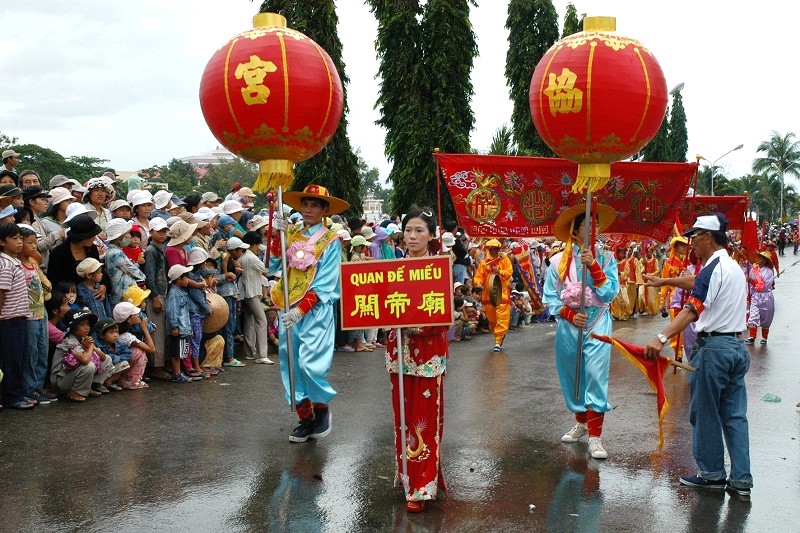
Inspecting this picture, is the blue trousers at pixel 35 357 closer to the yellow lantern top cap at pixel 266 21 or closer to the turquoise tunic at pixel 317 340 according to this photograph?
the turquoise tunic at pixel 317 340

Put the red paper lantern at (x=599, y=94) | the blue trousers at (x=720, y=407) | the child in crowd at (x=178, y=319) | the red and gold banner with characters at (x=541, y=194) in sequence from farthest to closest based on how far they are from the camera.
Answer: the child in crowd at (x=178, y=319)
the red and gold banner with characters at (x=541, y=194)
the red paper lantern at (x=599, y=94)
the blue trousers at (x=720, y=407)

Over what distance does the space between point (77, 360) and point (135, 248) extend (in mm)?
1689

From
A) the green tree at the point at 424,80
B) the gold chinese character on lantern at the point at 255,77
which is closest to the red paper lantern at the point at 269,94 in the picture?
the gold chinese character on lantern at the point at 255,77

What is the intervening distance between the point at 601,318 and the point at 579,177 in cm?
115

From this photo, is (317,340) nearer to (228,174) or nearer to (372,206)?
(228,174)

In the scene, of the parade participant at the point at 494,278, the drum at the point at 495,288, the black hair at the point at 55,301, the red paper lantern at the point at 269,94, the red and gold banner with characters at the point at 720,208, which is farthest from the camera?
the drum at the point at 495,288

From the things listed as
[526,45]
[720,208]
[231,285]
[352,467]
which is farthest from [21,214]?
[526,45]

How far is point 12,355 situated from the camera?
7.34m

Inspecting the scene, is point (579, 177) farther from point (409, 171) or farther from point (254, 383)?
point (409, 171)

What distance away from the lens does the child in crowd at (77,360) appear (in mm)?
7727

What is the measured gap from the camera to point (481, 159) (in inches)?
335

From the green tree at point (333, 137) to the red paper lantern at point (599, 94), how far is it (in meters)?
13.9

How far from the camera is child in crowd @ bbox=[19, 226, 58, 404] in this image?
7.47m

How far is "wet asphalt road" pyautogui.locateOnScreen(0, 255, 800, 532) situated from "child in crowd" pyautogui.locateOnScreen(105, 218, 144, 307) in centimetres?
121
